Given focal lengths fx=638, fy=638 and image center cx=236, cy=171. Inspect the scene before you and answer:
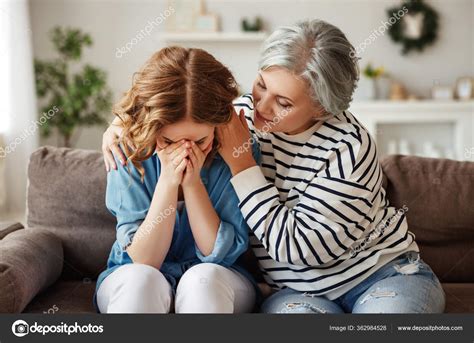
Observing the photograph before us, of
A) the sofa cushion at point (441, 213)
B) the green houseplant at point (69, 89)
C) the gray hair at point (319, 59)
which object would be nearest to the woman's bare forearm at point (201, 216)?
the gray hair at point (319, 59)

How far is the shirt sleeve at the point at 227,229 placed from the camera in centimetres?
146

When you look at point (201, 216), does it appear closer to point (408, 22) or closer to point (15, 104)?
point (15, 104)

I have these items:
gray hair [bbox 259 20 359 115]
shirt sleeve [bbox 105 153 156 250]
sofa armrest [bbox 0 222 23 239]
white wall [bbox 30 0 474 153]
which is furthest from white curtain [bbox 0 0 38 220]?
gray hair [bbox 259 20 359 115]

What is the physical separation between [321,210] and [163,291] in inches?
15.6

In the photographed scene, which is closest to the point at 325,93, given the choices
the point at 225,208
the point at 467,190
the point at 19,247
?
the point at 225,208

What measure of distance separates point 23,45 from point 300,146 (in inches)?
146

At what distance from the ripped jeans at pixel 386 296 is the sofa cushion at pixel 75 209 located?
53 cm

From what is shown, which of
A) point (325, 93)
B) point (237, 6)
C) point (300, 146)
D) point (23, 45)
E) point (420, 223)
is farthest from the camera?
point (237, 6)

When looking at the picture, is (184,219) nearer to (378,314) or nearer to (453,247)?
A: (378,314)

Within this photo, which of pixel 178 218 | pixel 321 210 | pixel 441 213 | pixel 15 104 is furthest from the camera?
pixel 15 104

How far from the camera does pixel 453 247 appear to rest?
184cm

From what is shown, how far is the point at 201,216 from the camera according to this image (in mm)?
1443

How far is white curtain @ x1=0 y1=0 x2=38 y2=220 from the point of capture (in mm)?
4543

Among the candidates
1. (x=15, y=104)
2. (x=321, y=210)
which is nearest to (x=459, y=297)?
(x=321, y=210)
